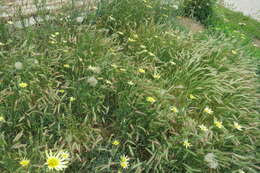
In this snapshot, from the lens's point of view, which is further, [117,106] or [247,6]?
[247,6]

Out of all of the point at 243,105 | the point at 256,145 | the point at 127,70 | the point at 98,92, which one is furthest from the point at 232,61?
the point at 98,92

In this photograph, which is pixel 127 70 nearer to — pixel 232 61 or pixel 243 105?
pixel 243 105

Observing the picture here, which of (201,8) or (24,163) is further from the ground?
(201,8)

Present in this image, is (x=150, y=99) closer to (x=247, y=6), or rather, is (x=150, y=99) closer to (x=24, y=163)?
(x=24, y=163)

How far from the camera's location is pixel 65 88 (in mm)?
2465

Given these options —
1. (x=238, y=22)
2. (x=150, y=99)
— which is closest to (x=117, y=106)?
(x=150, y=99)

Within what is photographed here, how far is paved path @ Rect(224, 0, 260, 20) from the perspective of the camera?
8102 mm

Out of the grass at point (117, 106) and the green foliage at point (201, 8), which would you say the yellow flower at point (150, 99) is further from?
the green foliage at point (201, 8)

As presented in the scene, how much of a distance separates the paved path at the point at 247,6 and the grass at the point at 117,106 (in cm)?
550

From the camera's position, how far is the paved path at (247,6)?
8102 millimetres

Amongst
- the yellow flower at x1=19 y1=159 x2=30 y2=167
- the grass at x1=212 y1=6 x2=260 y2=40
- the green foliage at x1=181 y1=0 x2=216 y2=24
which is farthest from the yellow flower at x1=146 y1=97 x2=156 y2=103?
the grass at x1=212 y1=6 x2=260 y2=40

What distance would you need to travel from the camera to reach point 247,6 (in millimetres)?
8875

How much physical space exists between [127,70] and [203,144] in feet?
3.30

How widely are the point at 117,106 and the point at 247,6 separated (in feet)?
26.1
